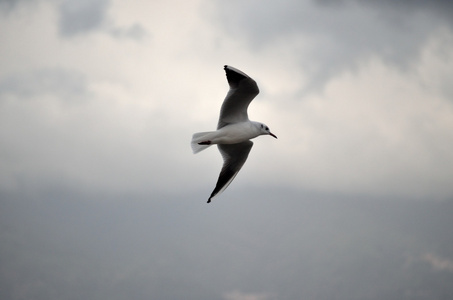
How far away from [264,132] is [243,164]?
1.22 meters

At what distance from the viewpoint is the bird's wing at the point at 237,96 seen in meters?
16.4

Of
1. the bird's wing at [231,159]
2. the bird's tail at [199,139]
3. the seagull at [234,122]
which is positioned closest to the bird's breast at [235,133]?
the seagull at [234,122]

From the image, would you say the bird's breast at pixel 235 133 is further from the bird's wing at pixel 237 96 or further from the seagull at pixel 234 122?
the bird's wing at pixel 237 96

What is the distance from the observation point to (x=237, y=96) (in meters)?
17.0

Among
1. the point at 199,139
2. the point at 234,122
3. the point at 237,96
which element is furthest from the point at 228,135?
the point at 237,96

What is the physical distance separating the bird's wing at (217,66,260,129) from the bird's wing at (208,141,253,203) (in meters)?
1.13

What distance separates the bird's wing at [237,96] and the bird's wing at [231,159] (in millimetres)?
1133

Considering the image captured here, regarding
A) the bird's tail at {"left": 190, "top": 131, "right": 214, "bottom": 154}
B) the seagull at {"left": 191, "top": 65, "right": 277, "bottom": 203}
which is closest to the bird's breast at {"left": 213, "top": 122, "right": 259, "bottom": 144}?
the seagull at {"left": 191, "top": 65, "right": 277, "bottom": 203}

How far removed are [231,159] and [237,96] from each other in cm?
228

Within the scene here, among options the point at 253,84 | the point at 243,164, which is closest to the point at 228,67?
the point at 253,84

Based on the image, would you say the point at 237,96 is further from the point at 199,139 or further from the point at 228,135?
the point at 199,139

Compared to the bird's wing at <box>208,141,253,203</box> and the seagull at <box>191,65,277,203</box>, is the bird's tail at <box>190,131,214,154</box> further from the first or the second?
the bird's wing at <box>208,141,253,203</box>

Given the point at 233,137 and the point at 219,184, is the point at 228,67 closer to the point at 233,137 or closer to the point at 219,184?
the point at 233,137

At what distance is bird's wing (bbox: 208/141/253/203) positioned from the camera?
18.6 metres
